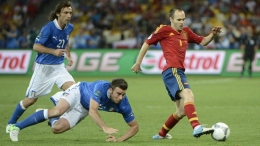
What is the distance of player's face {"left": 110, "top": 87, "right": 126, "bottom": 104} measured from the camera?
905 cm

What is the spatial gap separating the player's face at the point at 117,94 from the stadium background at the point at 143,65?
71 centimetres

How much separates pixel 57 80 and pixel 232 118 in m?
4.00

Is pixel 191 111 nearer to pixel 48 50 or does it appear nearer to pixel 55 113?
pixel 55 113

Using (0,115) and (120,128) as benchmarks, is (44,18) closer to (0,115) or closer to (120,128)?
(0,115)

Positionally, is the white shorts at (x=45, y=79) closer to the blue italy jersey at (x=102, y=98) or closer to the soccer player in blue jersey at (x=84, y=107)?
the soccer player in blue jersey at (x=84, y=107)

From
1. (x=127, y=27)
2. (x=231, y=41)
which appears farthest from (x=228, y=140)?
(x=127, y=27)

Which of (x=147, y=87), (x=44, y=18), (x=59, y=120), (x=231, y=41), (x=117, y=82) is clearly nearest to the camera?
(x=117, y=82)

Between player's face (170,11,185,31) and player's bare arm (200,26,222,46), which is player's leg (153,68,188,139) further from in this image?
player's bare arm (200,26,222,46)

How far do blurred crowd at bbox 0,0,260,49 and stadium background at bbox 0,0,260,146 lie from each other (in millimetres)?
Result: 50

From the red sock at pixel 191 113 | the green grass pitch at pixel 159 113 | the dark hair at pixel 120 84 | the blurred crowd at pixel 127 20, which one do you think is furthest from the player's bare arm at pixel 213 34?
the blurred crowd at pixel 127 20

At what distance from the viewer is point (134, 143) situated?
9.51m

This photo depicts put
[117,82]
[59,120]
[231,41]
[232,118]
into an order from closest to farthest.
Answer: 1. [117,82]
2. [59,120]
3. [232,118]
4. [231,41]

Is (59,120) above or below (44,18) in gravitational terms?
above

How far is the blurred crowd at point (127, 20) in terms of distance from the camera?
28281mm
